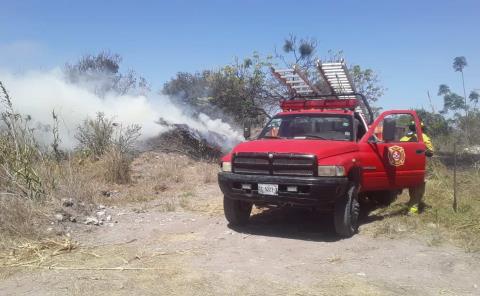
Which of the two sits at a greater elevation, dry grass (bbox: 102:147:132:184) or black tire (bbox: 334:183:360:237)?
dry grass (bbox: 102:147:132:184)

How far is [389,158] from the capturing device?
7.63 m

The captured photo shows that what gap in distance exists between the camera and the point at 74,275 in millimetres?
5285

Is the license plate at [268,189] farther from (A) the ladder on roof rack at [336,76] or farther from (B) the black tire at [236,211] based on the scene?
(A) the ladder on roof rack at [336,76]

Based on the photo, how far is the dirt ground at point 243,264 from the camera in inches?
191

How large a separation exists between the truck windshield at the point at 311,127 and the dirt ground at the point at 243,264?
55.2 inches

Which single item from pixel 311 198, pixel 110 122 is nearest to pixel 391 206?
pixel 311 198

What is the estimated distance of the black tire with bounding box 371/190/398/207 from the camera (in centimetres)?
900

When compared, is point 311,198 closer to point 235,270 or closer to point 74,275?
point 235,270

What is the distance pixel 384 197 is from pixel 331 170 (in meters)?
3.14

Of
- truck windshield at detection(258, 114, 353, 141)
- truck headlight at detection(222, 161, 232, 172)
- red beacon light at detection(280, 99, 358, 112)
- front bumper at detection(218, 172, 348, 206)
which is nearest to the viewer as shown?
front bumper at detection(218, 172, 348, 206)

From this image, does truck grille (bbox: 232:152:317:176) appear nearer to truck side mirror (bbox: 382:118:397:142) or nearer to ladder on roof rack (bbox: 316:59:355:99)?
truck side mirror (bbox: 382:118:397:142)

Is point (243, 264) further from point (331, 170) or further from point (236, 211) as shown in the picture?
point (236, 211)

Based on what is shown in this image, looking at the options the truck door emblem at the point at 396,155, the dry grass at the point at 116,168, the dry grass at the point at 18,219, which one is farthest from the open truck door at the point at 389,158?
the dry grass at the point at 116,168

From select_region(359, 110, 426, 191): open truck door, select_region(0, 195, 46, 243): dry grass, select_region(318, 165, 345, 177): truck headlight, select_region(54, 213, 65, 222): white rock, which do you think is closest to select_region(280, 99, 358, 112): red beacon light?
select_region(359, 110, 426, 191): open truck door
